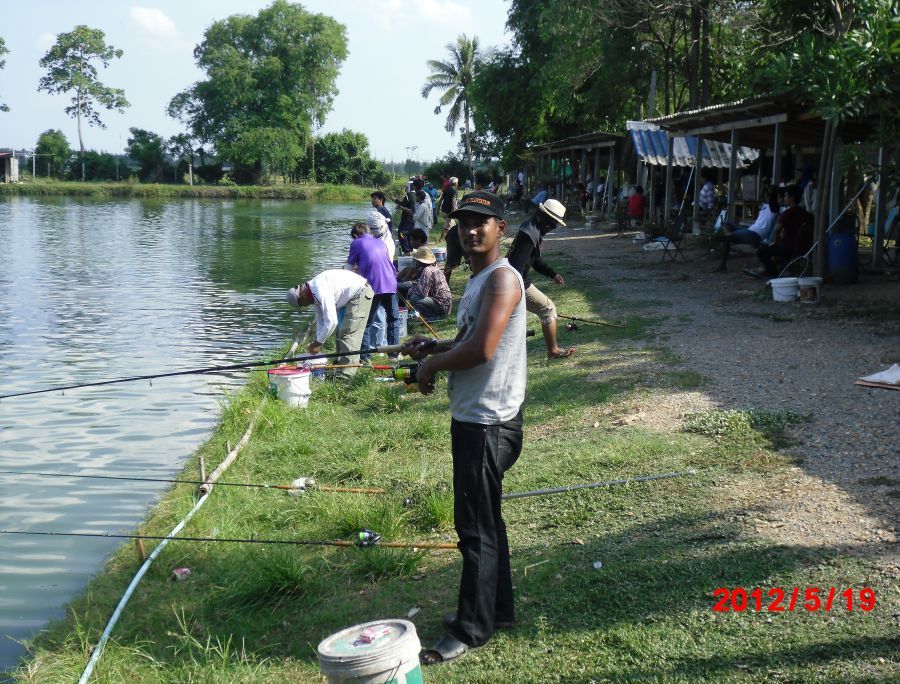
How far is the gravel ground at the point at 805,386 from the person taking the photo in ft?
16.3

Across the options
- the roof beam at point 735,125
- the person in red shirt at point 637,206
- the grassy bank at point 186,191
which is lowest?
the person in red shirt at point 637,206

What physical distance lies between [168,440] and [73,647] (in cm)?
442

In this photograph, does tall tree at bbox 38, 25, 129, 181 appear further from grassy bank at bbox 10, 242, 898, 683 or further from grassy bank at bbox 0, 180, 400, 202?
grassy bank at bbox 10, 242, 898, 683

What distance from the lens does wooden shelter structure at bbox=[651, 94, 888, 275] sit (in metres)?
12.8

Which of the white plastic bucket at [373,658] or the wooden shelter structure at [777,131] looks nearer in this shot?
the white plastic bucket at [373,658]

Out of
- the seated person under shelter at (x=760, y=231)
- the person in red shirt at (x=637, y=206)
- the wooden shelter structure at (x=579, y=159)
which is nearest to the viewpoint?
the seated person under shelter at (x=760, y=231)

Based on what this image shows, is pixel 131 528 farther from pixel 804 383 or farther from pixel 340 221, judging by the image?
pixel 340 221

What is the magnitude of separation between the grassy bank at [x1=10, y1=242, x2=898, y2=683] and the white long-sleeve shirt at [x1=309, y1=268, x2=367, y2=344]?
131 cm

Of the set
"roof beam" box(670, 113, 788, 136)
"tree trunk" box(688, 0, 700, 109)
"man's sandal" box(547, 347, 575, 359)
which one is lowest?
"man's sandal" box(547, 347, 575, 359)

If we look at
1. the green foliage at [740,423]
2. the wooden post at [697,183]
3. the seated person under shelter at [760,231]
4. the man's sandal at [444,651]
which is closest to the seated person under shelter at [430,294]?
the seated person under shelter at [760,231]

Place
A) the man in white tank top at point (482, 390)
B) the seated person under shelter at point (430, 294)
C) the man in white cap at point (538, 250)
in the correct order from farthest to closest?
the seated person under shelter at point (430, 294) → the man in white cap at point (538, 250) → the man in white tank top at point (482, 390)

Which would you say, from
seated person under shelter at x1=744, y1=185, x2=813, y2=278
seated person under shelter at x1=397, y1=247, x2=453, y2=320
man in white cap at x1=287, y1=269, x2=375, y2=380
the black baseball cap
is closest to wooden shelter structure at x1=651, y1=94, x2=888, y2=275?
seated person under shelter at x1=744, y1=185, x2=813, y2=278

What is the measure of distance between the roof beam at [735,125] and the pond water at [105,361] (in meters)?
8.41
